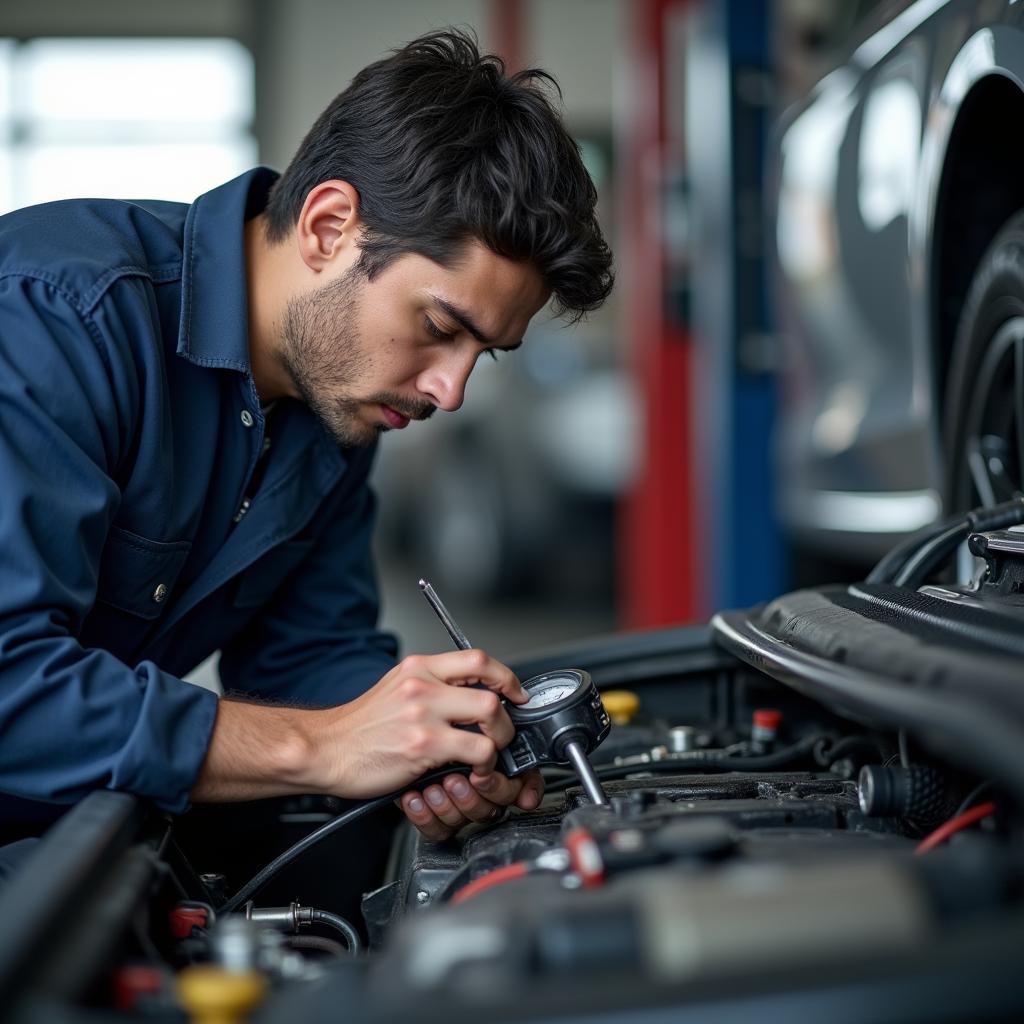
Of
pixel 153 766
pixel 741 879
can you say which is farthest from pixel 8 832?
pixel 741 879

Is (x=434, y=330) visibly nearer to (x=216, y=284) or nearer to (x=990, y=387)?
(x=216, y=284)

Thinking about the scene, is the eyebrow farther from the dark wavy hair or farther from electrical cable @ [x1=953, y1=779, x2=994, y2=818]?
electrical cable @ [x1=953, y1=779, x2=994, y2=818]

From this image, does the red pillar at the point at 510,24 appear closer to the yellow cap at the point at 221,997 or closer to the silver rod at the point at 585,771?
the silver rod at the point at 585,771

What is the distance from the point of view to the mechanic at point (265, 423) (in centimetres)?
105

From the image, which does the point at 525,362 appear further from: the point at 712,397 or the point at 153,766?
the point at 153,766

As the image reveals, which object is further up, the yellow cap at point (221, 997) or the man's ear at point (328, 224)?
the man's ear at point (328, 224)

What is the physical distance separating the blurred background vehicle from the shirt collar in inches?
31.3

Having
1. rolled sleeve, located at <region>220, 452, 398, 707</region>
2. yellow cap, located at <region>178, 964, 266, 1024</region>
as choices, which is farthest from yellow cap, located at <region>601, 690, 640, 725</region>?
yellow cap, located at <region>178, 964, 266, 1024</region>

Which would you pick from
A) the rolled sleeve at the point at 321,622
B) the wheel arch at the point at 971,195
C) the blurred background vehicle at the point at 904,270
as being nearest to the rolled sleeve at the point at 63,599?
the rolled sleeve at the point at 321,622

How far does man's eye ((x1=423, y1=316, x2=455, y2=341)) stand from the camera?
1361mm

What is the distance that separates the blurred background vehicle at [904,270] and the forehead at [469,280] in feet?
1.76

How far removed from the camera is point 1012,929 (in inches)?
22.5

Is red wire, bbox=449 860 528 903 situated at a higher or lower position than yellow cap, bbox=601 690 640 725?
higher

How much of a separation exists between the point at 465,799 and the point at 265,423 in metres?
0.53
